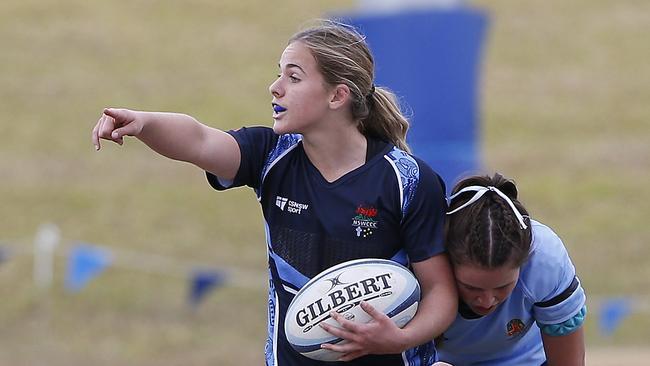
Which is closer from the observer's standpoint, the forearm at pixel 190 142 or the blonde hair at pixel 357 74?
the forearm at pixel 190 142

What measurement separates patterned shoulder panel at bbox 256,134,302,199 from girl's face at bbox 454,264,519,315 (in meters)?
0.66

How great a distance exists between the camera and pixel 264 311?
12.0 m

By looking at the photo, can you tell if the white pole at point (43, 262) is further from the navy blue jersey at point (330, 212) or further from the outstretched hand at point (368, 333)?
the outstretched hand at point (368, 333)

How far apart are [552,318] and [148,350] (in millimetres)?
7390

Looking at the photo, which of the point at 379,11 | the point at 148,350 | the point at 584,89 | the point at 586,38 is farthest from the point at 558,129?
the point at 379,11

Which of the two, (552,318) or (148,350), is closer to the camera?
(552,318)

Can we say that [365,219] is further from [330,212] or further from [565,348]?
[565,348]

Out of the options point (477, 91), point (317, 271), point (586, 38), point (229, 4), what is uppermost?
point (229, 4)

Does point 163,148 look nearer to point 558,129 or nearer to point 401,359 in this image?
point 401,359

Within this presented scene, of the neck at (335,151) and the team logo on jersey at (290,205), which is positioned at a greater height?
the neck at (335,151)

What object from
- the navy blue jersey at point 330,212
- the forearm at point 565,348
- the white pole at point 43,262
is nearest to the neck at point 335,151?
the navy blue jersey at point 330,212

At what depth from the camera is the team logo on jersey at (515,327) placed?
13.4ft

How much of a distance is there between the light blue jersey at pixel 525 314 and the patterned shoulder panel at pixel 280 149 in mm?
812

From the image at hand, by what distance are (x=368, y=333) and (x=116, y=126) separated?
38.2 inches
